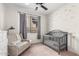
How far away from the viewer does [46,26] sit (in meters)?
2.21

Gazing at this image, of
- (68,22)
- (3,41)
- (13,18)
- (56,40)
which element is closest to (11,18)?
(13,18)

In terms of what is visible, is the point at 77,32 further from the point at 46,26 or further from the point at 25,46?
the point at 25,46

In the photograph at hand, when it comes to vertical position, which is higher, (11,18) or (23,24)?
(11,18)

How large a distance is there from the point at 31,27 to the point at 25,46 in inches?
19.5

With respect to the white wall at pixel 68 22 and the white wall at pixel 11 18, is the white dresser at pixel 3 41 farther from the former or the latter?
the white wall at pixel 68 22

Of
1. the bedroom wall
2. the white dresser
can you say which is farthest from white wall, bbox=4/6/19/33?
the white dresser

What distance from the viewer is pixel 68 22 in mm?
2234

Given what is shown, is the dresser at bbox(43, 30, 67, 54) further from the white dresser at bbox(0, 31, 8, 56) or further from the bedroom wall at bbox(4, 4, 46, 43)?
the white dresser at bbox(0, 31, 8, 56)

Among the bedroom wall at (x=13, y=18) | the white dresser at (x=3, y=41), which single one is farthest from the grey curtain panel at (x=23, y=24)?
the white dresser at (x=3, y=41)

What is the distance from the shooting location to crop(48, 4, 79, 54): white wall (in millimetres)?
2172

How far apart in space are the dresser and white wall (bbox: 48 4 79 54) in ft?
0.39

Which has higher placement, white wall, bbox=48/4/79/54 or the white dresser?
white wall, bbox=48/4/79/54

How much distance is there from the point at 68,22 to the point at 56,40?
52 centimetres

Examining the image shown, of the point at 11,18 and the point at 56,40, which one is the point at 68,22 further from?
the point at 11,18
